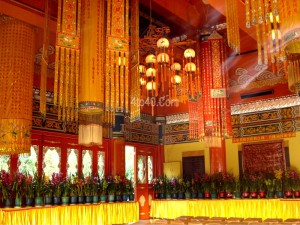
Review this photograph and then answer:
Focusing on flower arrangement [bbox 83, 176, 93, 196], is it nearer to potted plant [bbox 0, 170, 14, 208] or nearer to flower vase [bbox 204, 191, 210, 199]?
potted plant [bbox 0, 170, 14, 208]

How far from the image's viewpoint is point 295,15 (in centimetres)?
335

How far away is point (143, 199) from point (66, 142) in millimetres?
2853

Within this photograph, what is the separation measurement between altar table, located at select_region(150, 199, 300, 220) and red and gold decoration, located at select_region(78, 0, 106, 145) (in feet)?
13.9

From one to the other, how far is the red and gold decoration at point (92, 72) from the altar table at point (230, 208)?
4.23 meters

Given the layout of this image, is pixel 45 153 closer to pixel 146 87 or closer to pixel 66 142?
pixel 66 142

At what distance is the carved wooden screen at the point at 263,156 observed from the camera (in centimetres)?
884

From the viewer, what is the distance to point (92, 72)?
488 cm

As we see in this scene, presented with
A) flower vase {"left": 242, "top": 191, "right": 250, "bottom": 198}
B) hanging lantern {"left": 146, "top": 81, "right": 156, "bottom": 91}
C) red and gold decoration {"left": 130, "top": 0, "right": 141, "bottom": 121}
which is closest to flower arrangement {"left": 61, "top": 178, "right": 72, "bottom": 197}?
red and gold decoration {"left": 130, "top": 0, "right": 141, "bottom": 121}

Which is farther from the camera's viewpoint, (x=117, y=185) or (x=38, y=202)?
(x=117, y=185)

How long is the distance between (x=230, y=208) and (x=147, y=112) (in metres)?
3.65

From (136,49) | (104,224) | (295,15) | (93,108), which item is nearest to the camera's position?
(295,15)

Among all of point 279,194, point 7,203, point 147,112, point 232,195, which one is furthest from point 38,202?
point 147,112

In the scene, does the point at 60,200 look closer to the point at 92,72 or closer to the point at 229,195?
the point at 92,72

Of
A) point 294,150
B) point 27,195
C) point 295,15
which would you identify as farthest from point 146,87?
point 295,15
